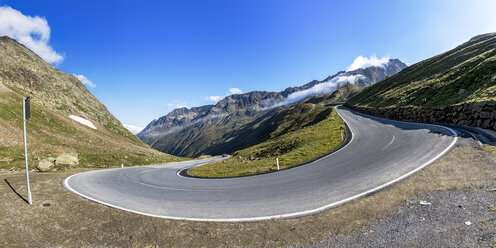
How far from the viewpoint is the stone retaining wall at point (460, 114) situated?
1700 centimetres

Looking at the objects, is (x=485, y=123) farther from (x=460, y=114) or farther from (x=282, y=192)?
(x=282, y=192)

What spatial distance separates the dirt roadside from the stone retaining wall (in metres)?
11.9

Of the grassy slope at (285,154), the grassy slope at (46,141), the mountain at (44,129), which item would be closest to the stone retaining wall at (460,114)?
the grassy slope at (285,154)

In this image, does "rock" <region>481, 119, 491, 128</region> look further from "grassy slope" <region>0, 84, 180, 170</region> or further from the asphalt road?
"grassy slope" <region>0, 84, 180, 170</region>

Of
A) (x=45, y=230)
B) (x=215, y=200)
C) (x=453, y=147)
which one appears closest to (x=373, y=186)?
(x=215, y=200)

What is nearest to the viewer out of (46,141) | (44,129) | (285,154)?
(285,154)

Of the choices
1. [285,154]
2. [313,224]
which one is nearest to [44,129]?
[285,154]

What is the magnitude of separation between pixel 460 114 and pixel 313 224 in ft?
83.7

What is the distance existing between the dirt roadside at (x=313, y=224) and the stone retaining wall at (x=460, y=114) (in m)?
11.9

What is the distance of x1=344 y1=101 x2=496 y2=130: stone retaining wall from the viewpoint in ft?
55.8

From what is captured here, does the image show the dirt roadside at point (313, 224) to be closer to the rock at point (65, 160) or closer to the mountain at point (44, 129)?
the rock at point (65, 160)

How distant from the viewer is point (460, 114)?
21.3m

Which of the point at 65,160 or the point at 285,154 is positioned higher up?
the point at 65,160

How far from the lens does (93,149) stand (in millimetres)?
46531
